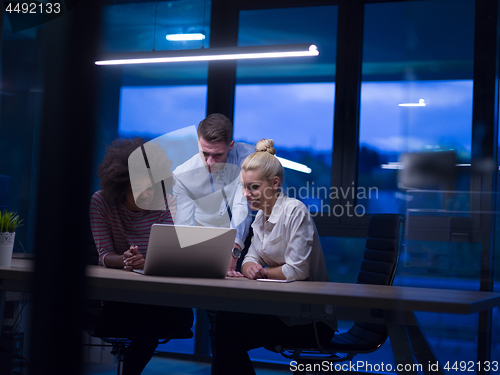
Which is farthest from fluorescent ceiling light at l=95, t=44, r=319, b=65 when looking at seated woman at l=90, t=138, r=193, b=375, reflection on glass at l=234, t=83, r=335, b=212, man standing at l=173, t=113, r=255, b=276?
seated woman at l=90, t=138, r=193, b=375

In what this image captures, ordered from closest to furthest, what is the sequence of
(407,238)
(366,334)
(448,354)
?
(366,334) → (448,354) → (407,238)

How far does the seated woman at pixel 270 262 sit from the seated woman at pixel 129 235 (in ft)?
1.00

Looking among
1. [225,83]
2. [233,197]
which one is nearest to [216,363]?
[233,197]

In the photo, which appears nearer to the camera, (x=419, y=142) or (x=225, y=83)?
(x=419, y=142)

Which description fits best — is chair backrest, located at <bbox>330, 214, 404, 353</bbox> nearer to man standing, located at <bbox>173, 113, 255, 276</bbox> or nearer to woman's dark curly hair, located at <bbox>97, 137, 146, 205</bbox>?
man standing, located at <bbox>173, 113, 255, 276</bbox>

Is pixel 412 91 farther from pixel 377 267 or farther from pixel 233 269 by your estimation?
pixel 233 269

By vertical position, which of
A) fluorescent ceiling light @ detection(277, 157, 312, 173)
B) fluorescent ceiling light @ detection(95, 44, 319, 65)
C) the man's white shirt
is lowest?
the man's white shirt

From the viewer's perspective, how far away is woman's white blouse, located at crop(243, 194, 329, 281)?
1.94m

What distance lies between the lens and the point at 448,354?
128 inches

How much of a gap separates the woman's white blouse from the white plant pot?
0.95 meters

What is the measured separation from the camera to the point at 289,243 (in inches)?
77.0

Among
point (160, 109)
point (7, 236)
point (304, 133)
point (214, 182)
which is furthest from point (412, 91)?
point (7, 236)

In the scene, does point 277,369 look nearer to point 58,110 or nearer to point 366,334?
point 366,334

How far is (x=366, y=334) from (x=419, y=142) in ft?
6.08
